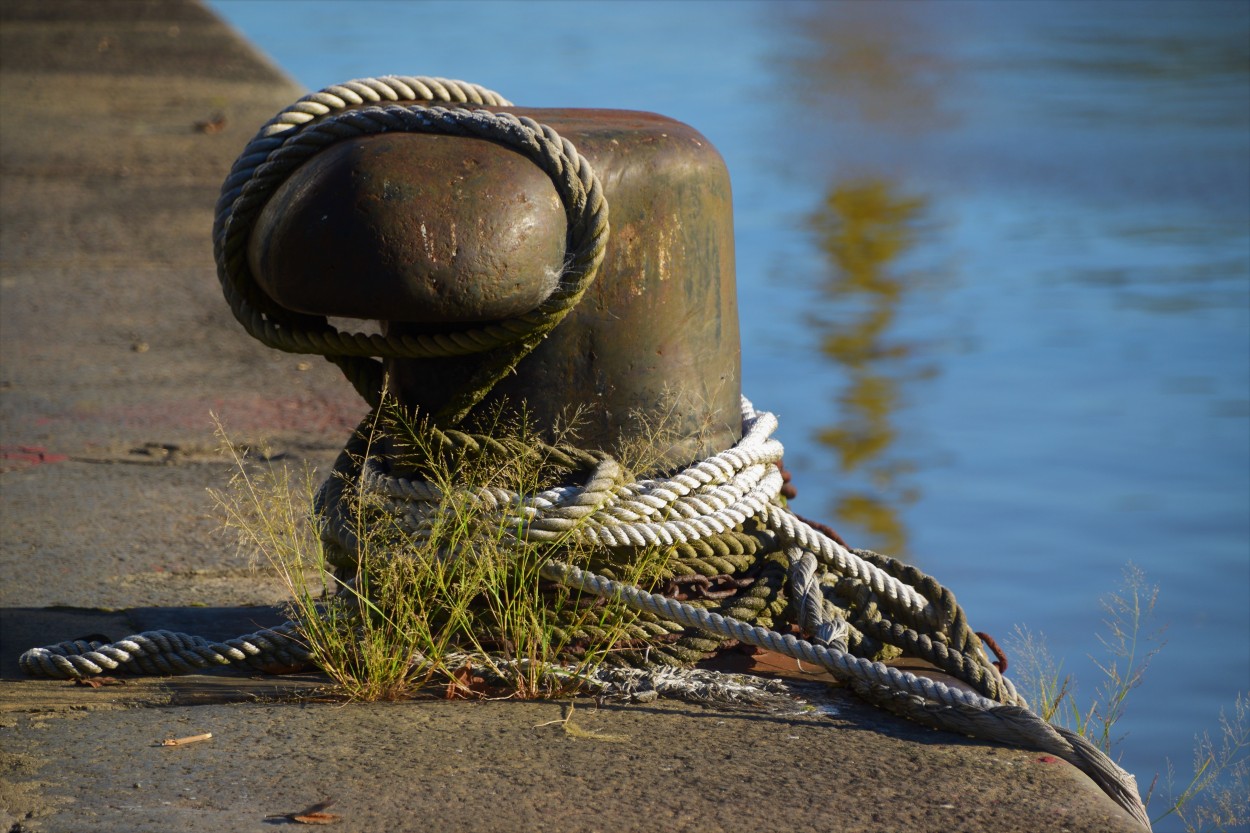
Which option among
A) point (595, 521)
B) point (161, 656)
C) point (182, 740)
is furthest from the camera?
point (161, 656)

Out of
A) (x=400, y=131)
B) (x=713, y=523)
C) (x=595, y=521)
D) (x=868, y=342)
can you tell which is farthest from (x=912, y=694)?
(x=868, y=342)

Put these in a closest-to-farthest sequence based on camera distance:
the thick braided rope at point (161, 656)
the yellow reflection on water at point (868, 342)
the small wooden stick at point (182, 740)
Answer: the small wooden stick at point (182, 740), the thick braided rope at point (161, 656), the yellow reflection on water at point (868, 342)

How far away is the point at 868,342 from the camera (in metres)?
7.37

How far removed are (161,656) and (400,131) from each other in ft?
3.10

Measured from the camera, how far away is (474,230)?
7.36ft

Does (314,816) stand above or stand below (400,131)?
below

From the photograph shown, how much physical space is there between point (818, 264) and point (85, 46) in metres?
4.70

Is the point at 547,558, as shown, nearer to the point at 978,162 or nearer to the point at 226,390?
the point at 226,390

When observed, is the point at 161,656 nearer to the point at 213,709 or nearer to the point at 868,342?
the point at 213,709

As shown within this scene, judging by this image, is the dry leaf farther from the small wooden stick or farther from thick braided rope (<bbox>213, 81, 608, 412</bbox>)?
thick braided rope (<bbox>213, 81, 608, 412</bbox>)

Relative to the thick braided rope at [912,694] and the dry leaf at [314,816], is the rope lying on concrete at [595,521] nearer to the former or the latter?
the thick braided rope at [912,694]

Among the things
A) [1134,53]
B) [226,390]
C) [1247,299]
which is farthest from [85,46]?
[1134,53]

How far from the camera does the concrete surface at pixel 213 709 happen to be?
1.96 meters

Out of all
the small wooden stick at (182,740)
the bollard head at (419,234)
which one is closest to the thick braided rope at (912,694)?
the bollard head at (419,234)
